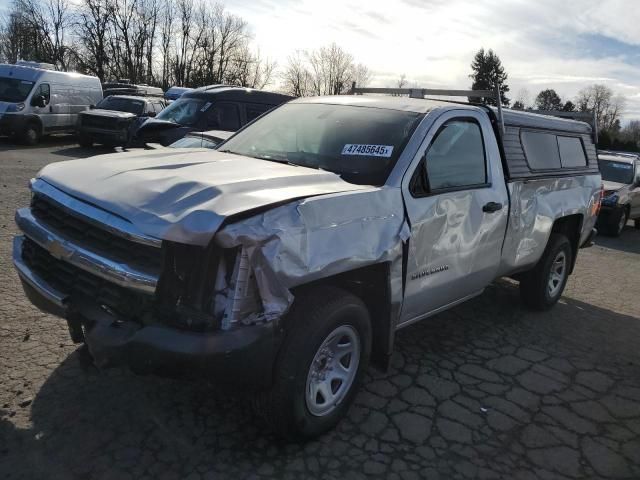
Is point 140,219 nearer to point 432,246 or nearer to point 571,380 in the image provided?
point 432,246

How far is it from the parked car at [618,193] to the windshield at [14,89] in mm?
16378

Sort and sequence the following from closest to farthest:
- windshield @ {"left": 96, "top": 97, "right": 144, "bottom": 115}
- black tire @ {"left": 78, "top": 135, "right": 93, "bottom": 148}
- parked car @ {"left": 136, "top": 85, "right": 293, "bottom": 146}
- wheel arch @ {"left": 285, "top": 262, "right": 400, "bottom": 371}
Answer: wheel arch @ {"left": 285, "top": 262, "right": 400, "bottom": 371}, parked car @ {"left": 136, "top": 85, "right": 293, "bottom": 146}, black tire @ {"left": 78, "top": 135, "right": 93, "bottom": 148}, windshield @ {"left": 96, "top": 97, "right": 144, "bottom": 115}

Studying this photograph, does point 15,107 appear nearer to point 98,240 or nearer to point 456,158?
point 98,240

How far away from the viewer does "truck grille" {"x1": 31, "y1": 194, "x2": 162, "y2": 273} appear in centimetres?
262

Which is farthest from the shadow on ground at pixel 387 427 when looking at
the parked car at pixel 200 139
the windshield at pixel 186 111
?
the windshield at pixel 186 111

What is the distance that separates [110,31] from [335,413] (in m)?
61.3

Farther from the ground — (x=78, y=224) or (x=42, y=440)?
(x=78, y=224)

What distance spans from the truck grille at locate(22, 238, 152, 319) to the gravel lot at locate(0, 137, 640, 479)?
0.40 meters

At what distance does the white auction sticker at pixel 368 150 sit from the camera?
3.54 metres

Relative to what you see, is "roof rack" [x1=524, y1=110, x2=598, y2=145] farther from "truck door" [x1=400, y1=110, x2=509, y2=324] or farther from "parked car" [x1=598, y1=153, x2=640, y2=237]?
"parked car" [x1=598, y1=153, x2=640, y2=237]

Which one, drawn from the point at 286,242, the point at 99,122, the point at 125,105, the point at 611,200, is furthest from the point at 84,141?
the point at 286,242

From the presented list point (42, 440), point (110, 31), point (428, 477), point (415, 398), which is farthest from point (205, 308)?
point (110, 31)

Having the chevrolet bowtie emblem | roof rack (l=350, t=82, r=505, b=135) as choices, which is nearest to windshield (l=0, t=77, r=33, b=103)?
roof rack (l=350, t=82, r=505, b=135)

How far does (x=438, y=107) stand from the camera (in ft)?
12.9
